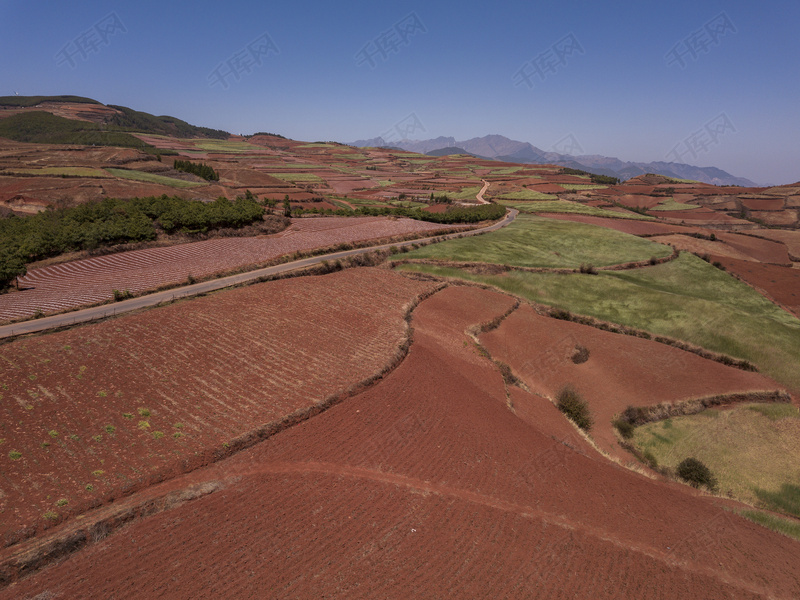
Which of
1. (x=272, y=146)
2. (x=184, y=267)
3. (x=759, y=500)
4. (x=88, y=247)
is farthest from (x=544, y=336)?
(x=272, y=146)

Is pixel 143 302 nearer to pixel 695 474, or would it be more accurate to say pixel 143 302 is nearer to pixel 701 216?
pixel 695 474

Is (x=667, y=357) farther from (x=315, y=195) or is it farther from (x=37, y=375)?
(x=315, y=195)

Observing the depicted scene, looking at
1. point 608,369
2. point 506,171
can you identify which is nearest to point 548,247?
point 608,369

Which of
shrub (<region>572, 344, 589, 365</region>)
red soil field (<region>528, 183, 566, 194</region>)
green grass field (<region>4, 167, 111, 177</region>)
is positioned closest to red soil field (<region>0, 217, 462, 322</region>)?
shrub (<region>572, 344, 589, 365</region>)

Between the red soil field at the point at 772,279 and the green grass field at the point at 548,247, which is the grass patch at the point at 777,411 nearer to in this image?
the red soil field at the point at 772,279

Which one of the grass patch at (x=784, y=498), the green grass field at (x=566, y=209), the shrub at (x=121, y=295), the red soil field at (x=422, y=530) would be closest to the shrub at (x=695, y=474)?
the grass patch at (x=784, y=498)

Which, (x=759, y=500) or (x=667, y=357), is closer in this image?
(x=759, y=500)

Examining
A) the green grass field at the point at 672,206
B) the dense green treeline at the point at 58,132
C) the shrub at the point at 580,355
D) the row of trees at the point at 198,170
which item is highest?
the dense green treeline at the point at 58,132
